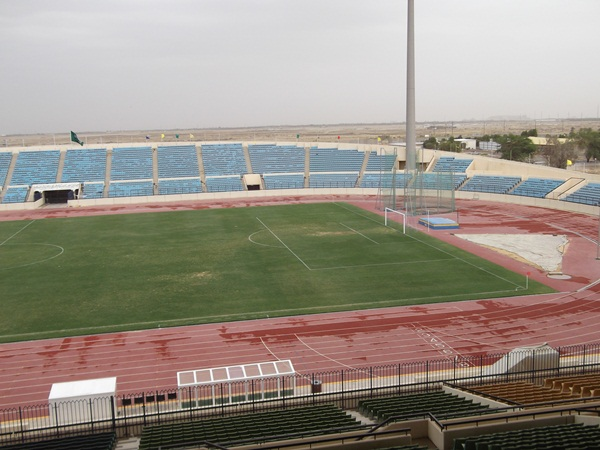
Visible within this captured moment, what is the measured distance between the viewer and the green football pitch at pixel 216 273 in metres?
27.0

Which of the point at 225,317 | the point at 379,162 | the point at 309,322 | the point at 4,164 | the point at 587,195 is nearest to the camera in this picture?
the point at 309,322

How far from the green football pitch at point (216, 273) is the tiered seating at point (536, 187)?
2010 centimetres

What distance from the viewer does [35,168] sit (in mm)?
73625

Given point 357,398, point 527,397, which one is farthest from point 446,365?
point 527,397

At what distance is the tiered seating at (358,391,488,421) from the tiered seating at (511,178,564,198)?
4851cm

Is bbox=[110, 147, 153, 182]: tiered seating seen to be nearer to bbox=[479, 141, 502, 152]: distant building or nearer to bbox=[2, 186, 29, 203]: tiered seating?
bbox=[2, 186, 29, 203]: tiered seating

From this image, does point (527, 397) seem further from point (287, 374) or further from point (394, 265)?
point (394, 265)

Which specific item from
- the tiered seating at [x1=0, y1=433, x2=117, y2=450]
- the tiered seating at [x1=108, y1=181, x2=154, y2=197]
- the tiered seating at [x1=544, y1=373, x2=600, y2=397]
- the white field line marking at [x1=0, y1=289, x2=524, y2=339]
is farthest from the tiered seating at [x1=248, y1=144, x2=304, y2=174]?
the tiered seating at [x1=0, y1=433, x2=117, y2=450]

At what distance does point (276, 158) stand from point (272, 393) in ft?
212

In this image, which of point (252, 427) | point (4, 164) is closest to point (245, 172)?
point (4, 164)

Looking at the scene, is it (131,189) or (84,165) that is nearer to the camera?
(131,189)

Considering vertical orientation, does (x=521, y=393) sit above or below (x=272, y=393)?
above

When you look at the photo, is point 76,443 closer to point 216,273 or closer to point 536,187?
point 216,273

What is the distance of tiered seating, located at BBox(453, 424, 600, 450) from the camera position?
31.3 ft
